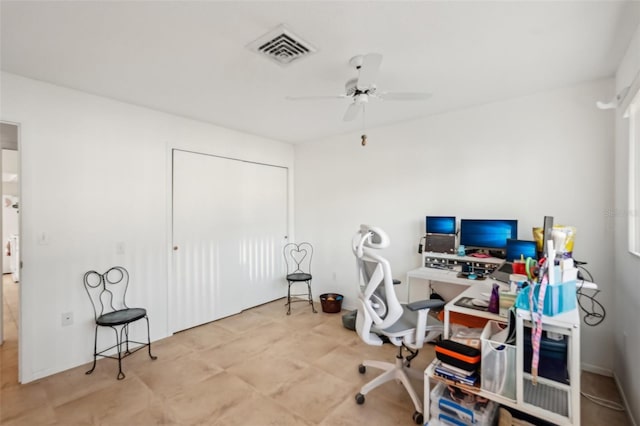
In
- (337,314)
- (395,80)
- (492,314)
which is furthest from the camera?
(337,314)

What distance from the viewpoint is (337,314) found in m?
4.15

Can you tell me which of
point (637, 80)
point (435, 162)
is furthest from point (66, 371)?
point (637, 80)

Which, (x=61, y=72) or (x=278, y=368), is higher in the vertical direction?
(x=61, y=72)

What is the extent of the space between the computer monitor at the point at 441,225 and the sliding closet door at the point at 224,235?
2428 mm

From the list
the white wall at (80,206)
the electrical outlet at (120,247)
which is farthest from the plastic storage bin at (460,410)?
the electrical outlet at (120,247)

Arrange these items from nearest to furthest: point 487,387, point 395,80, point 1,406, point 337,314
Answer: point 487,387
point 1,406
point 395,80
point 337,314

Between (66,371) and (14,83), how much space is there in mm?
2539

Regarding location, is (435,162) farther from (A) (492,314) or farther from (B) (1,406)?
(B) (1,406)

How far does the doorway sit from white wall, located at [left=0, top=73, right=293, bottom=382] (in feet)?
0.54

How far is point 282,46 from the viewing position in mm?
2064

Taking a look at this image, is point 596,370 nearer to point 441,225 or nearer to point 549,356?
point 549,356

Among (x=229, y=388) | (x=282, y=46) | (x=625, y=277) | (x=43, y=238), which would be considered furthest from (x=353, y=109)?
(x=43, y=238)

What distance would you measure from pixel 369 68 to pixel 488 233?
2.14 metres

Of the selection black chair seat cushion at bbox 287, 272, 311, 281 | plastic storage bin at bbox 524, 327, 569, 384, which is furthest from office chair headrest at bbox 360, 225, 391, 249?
black chair seat cushion at bbox 287, 272, 311, 281
